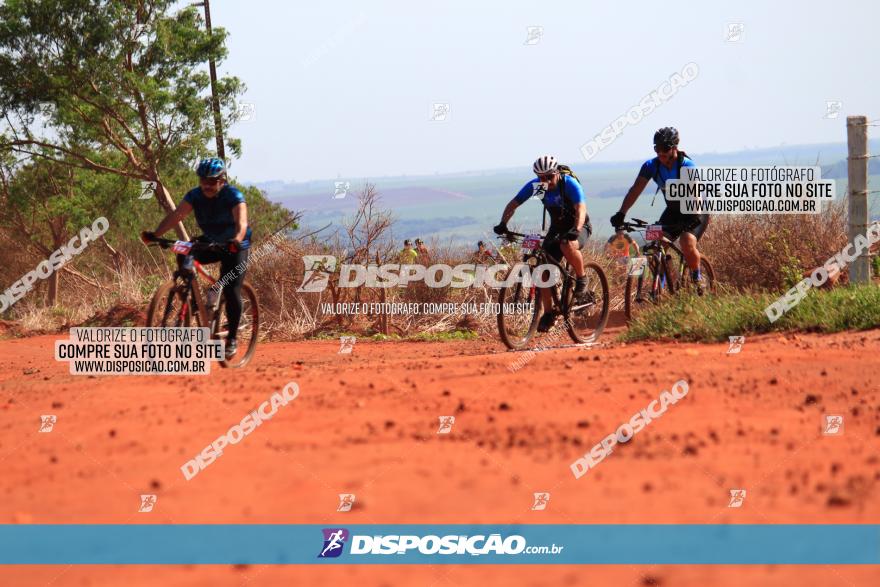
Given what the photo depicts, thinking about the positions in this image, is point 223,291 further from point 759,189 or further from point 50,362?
point 759,189

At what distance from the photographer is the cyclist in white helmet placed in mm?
10633

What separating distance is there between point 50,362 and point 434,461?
10.0m

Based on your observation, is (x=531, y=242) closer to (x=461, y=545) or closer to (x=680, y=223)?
(x=680, y=223)

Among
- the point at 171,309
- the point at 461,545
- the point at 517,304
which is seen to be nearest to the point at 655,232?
the point at 517,304

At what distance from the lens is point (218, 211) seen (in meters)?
9.88

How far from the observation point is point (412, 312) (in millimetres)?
17688

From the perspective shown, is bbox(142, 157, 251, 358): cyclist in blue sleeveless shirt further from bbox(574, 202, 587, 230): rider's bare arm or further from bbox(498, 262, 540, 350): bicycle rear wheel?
bbox(574, 202, 587, 230): rider's bare arm

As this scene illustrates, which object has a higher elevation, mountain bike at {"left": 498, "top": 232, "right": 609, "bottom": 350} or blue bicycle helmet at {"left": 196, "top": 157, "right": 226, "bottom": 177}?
blue bicycle helmet at {"left": 196, "top": 157, "right": 226, "bottom": 177}

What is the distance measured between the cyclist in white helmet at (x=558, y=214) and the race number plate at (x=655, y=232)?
1.05 meters

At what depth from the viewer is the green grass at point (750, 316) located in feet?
33.3

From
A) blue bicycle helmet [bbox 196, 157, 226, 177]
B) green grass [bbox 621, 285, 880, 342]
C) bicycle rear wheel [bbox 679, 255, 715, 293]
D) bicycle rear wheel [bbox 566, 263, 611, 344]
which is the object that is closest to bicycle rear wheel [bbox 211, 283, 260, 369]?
blue bicycle helmet [bbox 196, 157, 226, 177]

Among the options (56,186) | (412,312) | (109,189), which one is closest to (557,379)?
(412,312)

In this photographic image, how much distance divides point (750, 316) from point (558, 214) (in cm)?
215

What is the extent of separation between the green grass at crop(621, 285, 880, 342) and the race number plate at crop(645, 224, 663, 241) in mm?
858
